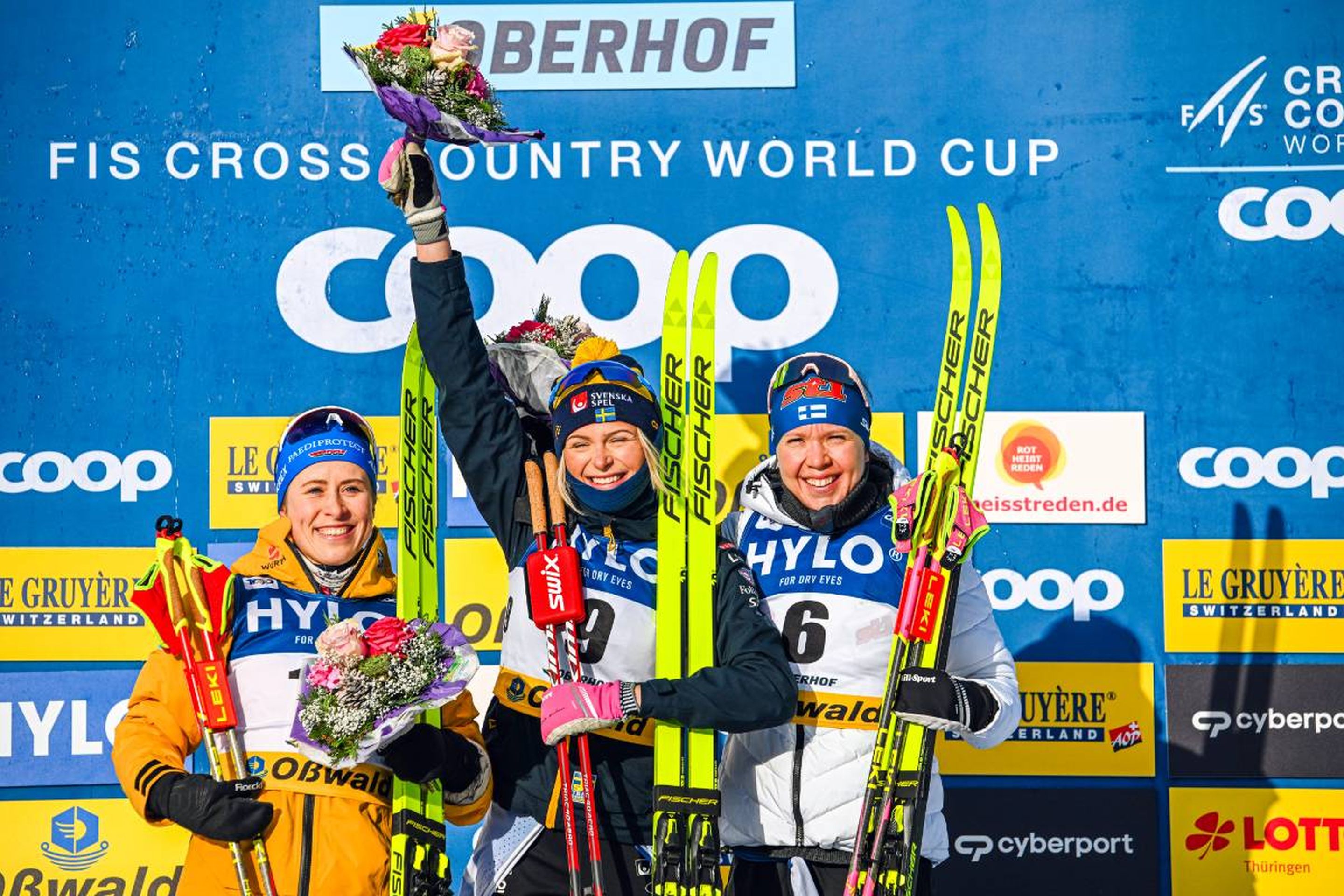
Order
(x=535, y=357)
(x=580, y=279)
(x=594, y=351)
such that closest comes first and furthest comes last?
(x=594, y=351) → (x=535, y=357) → (x=580, y=279)

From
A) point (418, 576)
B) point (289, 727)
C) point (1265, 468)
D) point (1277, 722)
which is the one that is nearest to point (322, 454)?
point (418, 576)

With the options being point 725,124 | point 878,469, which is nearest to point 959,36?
point 725,124

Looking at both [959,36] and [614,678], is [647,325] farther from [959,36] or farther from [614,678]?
[614,678]

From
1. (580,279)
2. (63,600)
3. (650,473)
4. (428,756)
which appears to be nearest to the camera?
(428,756)

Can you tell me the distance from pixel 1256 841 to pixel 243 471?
11.8ft

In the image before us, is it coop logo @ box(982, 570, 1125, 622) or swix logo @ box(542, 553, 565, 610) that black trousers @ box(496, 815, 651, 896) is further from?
coop logo @ box(982, 570, 1125, 622)

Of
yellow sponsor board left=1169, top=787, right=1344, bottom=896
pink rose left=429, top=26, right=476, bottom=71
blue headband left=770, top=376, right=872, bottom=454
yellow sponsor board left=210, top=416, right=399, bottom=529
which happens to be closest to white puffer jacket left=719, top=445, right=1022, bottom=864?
blue headband left=770, top=376, right=872, bottom=454

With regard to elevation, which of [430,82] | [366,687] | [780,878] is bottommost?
[780,878]

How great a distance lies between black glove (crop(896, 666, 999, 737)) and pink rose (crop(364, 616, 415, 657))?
1093 mm

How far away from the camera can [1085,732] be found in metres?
5.26

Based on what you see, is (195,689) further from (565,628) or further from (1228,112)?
(1228,112)

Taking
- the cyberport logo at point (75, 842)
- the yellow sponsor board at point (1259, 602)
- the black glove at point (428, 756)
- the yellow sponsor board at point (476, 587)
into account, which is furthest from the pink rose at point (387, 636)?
the yellow sponsor board at point (1259, 602)

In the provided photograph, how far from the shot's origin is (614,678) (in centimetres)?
359

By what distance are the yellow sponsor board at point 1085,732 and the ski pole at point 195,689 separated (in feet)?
8.73
